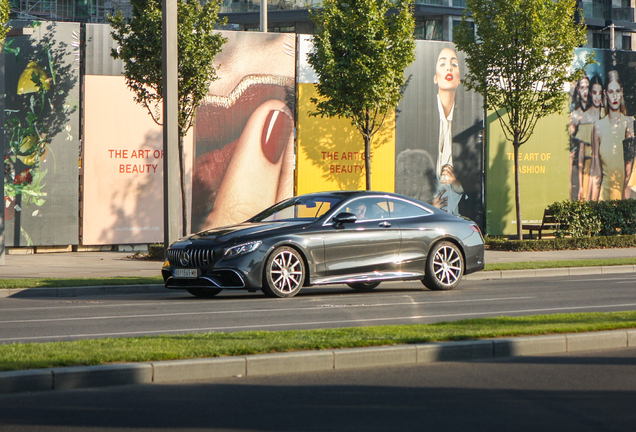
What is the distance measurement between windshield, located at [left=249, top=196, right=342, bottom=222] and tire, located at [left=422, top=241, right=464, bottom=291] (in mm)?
1771

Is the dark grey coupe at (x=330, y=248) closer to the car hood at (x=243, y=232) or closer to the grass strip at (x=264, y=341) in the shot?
the car hood at (x=243, y=232)

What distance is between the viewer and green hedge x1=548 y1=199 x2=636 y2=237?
24.1 meters

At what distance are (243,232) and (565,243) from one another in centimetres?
1354

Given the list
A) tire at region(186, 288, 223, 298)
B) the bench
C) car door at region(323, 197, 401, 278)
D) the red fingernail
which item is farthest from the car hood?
the bench

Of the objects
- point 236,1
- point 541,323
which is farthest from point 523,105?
point 236,1

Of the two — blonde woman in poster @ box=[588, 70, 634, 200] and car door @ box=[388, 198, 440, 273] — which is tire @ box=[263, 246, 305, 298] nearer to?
car door @ box=[388, 198, 440, 273]

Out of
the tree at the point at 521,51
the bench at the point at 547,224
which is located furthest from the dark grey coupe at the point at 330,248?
the bench at the point at 547,224

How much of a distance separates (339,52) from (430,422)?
1671cm

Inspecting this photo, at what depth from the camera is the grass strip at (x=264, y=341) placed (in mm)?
6523

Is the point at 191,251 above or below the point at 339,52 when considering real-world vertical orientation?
below

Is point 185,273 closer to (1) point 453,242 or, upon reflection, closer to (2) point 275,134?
(1) point 453,242

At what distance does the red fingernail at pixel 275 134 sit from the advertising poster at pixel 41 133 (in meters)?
5.04

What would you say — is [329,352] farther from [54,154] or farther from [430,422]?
[54,154]

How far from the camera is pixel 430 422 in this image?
5281 millimetres
